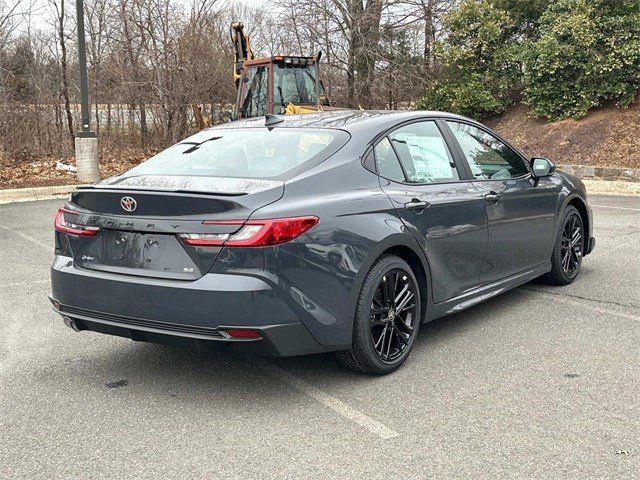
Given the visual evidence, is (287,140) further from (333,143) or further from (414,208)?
(414,208)

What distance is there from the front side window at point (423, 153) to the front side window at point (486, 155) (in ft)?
A: 0.83

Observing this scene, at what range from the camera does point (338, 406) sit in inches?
147

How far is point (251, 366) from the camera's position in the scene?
4.33m

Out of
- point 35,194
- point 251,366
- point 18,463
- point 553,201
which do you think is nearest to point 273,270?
point 251,366

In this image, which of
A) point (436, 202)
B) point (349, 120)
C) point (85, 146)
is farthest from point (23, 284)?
point (85, 146)

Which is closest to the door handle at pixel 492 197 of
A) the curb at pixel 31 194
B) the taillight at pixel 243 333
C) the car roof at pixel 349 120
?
the car roof at pixel 349 120

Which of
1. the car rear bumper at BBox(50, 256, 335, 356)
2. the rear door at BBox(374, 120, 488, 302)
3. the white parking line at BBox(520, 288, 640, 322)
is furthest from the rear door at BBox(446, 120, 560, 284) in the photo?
the car rear bumper at BBox(50, 256, 335, 356)

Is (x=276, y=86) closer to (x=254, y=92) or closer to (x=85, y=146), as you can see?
(x=254, y=92)

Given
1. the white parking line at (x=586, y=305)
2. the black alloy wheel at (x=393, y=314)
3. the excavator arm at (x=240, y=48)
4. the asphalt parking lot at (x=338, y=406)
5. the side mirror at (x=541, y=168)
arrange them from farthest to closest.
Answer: the excavator arm at (x=240, y=48), the side mirror at (x=541, y=168), the white parking line at (x=586, y=305), the black alloy wheel at (x=393, y=314), the asphalt parking lot at (x=338, y=406)

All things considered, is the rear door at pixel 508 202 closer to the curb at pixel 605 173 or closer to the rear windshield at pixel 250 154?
the rear windshield at pixel 250 154

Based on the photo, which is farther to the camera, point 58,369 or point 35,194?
point 35,194

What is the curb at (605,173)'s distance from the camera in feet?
53.6

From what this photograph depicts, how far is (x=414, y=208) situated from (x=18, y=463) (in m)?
2.57

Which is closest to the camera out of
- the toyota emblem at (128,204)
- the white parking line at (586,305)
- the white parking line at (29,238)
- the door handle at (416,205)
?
the toyota emblem at (128,204)
